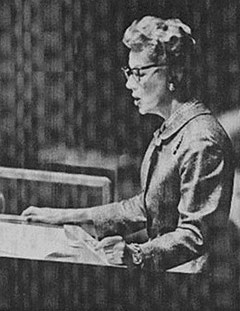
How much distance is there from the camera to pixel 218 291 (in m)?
2.43

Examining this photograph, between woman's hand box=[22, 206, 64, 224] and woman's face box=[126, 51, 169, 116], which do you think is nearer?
woman's face box=[126, 51, 169, 116]

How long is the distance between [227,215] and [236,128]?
21 centimetres

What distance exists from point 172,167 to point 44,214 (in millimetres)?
381

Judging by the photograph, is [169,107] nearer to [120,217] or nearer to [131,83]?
[131,83]

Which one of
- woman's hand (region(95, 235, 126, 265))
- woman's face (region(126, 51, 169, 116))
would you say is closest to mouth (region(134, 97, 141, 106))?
woman's face (region(126, 51, 169, 116))

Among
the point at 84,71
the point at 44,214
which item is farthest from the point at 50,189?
the point at 84,71

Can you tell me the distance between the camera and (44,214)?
2.59 m

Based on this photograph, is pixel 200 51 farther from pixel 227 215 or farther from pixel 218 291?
pixel 218 291

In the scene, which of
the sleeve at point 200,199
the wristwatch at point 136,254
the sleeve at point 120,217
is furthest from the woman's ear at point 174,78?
the wristwatch at point 136,254

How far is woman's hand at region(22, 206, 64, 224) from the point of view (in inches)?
102

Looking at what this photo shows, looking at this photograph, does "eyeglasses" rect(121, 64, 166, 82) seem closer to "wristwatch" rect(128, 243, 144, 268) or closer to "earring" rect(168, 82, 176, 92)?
"earring" rect(168, 82, 176, 92)

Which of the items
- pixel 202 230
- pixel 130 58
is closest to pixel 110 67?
pixel 130 58

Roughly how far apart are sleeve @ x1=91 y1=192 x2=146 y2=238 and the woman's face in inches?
8.8

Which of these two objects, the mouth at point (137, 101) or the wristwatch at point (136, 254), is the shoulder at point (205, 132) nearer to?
the mouth at point (137, 101)
